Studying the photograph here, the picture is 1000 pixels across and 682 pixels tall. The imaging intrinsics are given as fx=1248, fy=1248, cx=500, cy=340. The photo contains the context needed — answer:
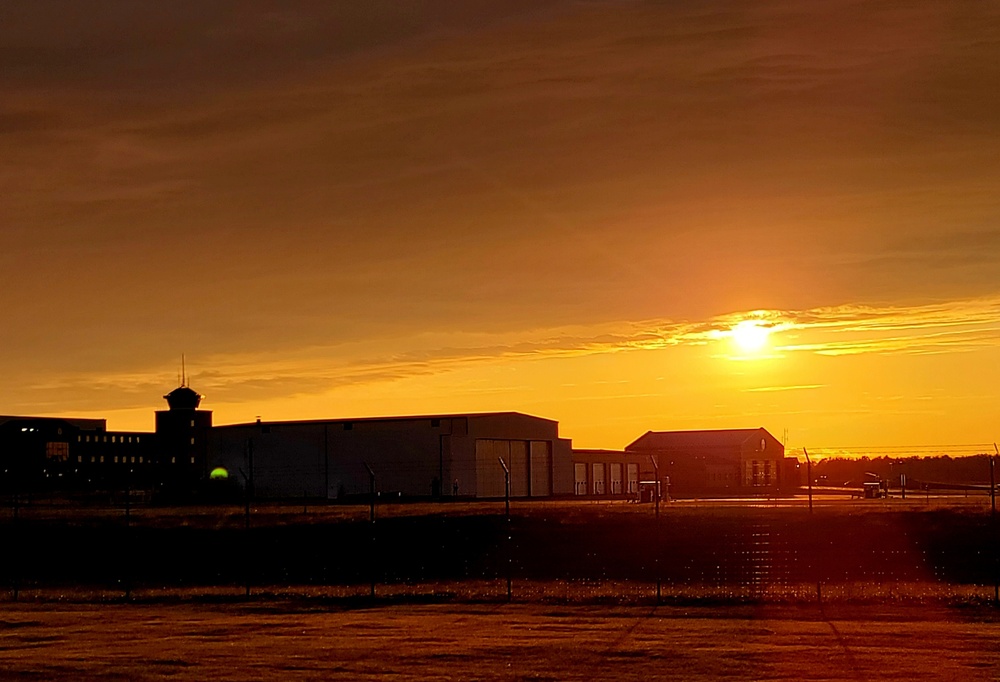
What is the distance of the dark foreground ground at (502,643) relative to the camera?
57.4ft

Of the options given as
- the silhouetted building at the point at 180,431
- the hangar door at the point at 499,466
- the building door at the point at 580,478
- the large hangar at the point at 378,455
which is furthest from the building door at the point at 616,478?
the silhouetted building at the point at 180,431

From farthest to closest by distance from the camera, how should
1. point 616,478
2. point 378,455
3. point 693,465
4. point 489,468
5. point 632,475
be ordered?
point 693,465 < point 632,475 < point 616,478 < point 489,468 < point 378,455

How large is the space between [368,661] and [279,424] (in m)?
77.2

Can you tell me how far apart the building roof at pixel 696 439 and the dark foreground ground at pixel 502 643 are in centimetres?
10908

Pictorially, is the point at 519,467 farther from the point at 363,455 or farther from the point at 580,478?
the point at 363,455

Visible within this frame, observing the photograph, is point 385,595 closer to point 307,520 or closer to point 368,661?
point 368,661

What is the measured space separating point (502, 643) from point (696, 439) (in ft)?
390

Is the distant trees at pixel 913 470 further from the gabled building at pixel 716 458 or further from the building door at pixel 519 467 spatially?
the building door at pixel 519 467

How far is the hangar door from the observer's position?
91562 mm

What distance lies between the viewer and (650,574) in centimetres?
3859

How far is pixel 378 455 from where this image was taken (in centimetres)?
9112

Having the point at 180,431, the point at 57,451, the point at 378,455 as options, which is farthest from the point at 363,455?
the point at 57,451

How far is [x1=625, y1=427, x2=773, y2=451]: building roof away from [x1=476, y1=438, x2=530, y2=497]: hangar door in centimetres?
3997

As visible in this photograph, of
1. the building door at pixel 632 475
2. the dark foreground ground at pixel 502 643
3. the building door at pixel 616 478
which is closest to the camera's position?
the dark foreground ground at pixel 502 643
